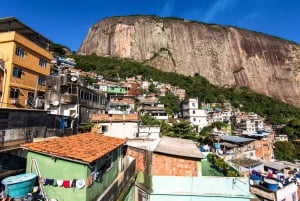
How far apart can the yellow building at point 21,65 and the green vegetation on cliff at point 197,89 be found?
44.2m

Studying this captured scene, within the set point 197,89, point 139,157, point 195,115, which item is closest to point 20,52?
point 139,157

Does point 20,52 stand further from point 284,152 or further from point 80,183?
point 284,152

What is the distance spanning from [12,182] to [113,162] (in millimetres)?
4368

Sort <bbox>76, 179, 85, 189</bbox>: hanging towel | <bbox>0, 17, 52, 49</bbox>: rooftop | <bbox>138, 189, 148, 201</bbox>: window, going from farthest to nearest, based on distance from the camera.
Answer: <bbox>0, 17, 52, 49</bbox>: rooftop
<bbox>138, 189, 148, 201</bbox>: window
<bbox>76, 179, 85, 189</bbox>: hanging towel

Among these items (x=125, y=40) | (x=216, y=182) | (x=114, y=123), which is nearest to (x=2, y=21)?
(x=114, y=123)

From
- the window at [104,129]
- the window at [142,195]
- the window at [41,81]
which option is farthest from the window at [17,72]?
the window at [142,195]

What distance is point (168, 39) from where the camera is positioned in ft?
321

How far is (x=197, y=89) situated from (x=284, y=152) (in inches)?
1473

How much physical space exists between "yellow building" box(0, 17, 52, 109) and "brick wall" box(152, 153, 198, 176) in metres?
13.1

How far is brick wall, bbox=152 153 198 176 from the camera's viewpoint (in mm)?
12375

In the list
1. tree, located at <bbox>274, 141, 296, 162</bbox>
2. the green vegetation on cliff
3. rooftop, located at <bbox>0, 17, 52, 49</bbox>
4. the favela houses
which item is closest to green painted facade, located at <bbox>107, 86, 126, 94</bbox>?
the green vegetation on cliff

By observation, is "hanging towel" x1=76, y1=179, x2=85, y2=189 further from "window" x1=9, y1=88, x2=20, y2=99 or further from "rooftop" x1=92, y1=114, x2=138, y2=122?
"window" x1=9, y1=88, x2=20, y2=99

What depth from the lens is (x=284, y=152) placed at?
4222 cm

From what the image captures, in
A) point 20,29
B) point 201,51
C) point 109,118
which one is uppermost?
point 201,51
